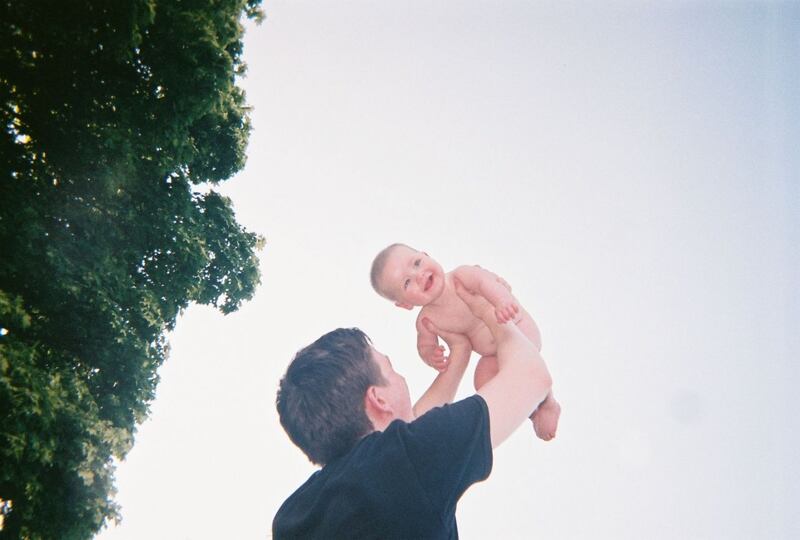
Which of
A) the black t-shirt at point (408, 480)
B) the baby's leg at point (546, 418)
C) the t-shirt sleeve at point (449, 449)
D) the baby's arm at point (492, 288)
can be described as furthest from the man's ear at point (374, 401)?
the baby's leg at point (546, 418)

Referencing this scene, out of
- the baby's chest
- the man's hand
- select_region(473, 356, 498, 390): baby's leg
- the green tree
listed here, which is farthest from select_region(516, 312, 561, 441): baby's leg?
the green tree

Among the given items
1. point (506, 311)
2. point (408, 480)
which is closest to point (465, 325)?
point (506, 311)

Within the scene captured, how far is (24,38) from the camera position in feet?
16.1

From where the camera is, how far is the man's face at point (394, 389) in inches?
76.8

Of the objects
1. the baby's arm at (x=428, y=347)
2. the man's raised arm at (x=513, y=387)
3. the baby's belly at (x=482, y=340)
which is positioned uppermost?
the baby's arm at (x=428, y=347)

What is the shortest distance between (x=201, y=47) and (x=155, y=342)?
13.9 feet

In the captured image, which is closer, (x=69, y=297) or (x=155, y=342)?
(x=69, y=297)

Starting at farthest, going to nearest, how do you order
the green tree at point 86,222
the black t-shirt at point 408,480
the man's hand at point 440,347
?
1. the green tree at point 86,222
2. the man's hand at point 440,347
3. the black t-shirt at point 408,480

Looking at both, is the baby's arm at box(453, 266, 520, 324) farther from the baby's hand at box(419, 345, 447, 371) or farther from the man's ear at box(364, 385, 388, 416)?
the man's ear at box(364, 385, 388, 416)

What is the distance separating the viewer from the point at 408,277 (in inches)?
145

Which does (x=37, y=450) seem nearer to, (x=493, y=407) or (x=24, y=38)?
(x=24, y=38)

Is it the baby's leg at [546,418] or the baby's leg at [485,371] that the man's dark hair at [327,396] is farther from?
the baby's leg at [485,371]

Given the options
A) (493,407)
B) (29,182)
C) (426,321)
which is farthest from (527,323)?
(29,182)

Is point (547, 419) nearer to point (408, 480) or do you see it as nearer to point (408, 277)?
point (408, 480)
